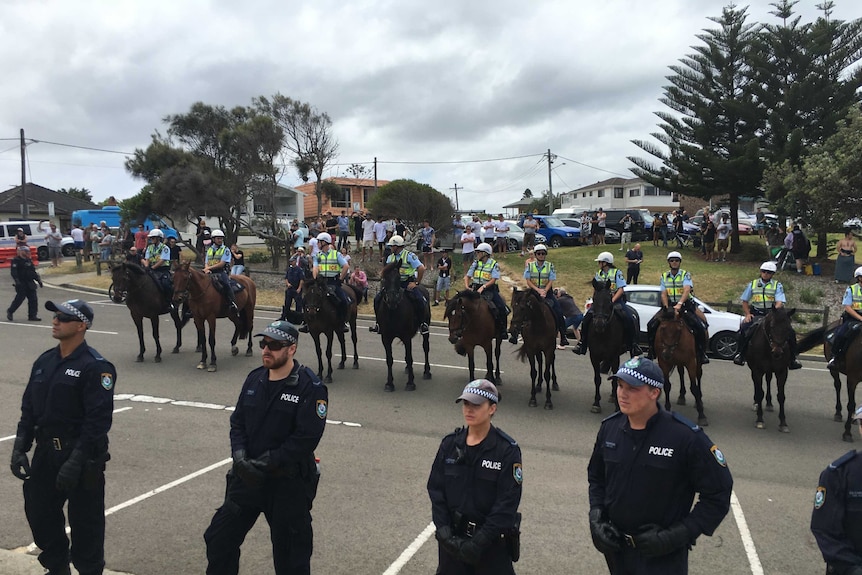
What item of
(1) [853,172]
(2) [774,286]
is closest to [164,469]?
(2) [774,286]

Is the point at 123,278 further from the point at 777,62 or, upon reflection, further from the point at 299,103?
the point at 777,62

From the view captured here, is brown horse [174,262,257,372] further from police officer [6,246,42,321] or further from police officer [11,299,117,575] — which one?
police officer [6,246,42,321]

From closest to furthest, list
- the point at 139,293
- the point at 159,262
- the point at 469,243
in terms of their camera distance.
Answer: the point at 139,293 < the point at 159,262 < the point at 469,243

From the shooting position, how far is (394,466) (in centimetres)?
732

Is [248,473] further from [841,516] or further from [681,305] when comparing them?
[681,305]

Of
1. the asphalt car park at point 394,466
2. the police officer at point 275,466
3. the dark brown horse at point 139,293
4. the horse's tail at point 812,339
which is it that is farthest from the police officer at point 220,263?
the horse's tail at point 812,339

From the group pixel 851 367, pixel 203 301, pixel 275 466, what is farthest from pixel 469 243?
pixel 275 466

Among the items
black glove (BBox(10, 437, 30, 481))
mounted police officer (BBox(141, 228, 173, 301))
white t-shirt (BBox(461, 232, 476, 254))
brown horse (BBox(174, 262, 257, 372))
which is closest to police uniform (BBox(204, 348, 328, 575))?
black glove (BBox(10, 437, 30, 481))

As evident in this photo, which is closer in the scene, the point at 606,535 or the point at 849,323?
the point at 606,535

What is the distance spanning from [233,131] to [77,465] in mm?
26475

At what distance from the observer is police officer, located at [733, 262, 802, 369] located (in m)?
9.85

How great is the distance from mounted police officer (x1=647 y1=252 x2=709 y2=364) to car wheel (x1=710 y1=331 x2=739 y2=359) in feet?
17.9

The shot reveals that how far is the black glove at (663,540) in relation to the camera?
10.4 feet

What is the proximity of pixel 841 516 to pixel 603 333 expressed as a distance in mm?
6911
